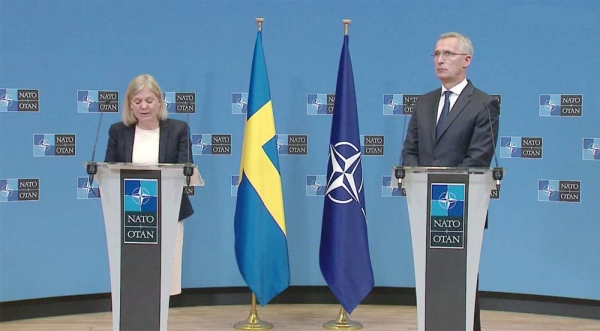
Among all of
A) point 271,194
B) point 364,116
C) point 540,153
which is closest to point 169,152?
point 271,194

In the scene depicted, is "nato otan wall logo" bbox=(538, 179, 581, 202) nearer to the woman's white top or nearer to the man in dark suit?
the man in dark suit

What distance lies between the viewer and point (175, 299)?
570 cm

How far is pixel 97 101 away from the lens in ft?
17.9

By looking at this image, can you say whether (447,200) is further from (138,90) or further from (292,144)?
(292,144)

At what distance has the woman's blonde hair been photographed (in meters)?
3.91

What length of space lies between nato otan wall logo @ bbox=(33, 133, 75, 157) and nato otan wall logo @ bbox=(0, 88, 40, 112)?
0.21m

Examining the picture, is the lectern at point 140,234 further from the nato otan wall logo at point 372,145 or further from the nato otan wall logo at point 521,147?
the nato otan wall logo at point 521,147

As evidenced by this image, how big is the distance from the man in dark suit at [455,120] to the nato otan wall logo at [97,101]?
2.54 m

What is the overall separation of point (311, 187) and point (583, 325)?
7.33 ft

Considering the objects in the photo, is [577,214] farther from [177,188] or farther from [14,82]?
[14,82]

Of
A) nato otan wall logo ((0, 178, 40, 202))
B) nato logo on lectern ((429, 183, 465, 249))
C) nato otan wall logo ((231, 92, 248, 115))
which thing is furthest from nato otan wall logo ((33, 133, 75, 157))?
nato logo on lectern ((429, 183, 465, 249))

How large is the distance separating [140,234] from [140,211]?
11 cm

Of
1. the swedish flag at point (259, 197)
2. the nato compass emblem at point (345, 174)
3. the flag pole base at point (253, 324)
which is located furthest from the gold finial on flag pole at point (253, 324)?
the nato compass emblem at point (345, 174)

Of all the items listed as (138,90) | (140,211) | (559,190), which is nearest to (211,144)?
(138,90)
